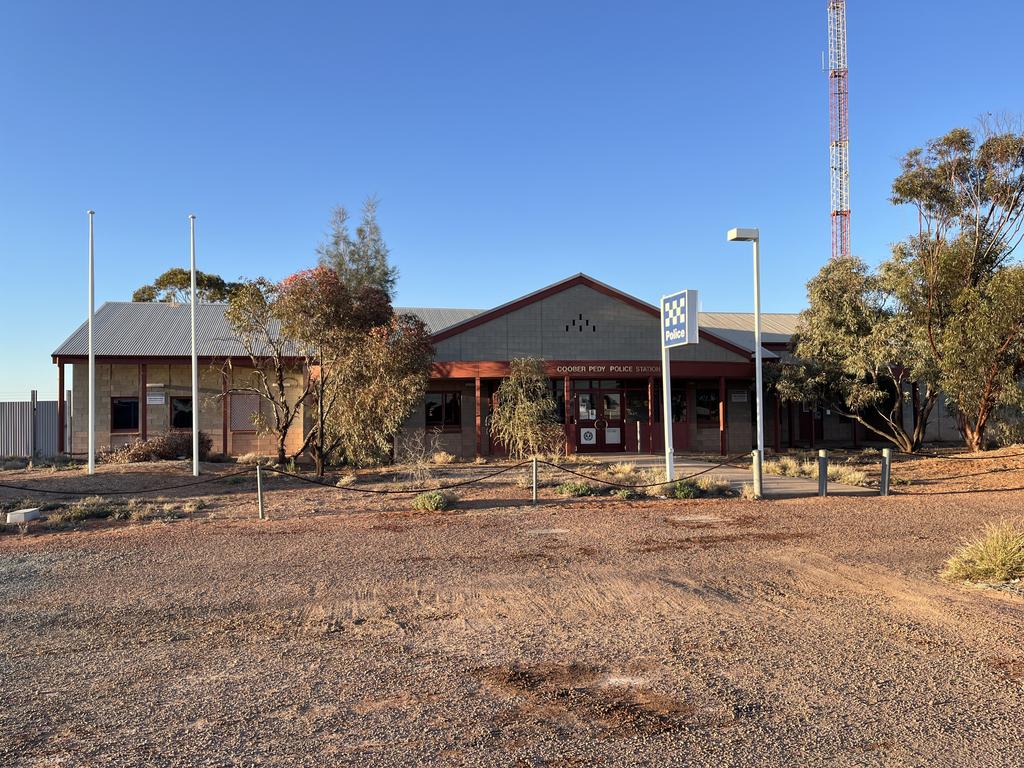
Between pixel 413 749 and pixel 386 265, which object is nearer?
pixel 413 749

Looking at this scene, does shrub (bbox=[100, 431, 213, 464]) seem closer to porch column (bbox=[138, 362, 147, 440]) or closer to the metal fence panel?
porch column (bbox=[138, 362, 147, 440])

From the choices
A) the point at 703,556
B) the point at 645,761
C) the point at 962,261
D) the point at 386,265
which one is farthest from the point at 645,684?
the point at 386,265

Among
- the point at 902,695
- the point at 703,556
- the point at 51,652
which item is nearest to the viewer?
the point at 902,695

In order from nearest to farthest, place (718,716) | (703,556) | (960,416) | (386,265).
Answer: (718,716) → (703,556) → (960,416) → (386,265)

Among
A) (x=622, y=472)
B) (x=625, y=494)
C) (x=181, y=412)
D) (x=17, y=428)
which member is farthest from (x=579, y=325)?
(x=17, y=428)

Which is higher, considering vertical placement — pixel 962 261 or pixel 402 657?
pixel 962 261

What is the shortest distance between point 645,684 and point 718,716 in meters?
0.63

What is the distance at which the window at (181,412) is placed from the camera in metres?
25.5

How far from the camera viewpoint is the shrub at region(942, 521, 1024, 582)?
747 centimetres

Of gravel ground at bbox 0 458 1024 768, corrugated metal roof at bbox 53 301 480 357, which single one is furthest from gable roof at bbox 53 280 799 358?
gravel ground at bbox 0 458 1024 768

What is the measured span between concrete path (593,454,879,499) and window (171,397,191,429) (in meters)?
14.4

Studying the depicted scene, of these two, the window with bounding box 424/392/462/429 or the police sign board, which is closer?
the police sign board

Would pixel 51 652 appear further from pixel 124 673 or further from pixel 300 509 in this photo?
pixel 300 509

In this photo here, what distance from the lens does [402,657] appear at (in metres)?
5.47
